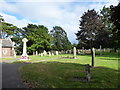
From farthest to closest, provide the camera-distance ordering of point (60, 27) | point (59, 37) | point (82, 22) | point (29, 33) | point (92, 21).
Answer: point (60, 27)
point (59, 37)
point (29, 33)
point (82, 22)
point (92, 21)

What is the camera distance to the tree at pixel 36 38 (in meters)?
40.3

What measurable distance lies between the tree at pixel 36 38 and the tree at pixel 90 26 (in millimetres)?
15131

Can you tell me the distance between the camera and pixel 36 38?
41.6 meters

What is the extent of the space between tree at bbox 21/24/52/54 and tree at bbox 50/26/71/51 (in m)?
10.5

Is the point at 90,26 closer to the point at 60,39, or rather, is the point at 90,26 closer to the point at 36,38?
the point at 36,38

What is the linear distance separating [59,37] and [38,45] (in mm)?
23764

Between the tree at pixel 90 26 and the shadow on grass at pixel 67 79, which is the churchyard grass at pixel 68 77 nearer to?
the shadow on grass at pixel 67 79

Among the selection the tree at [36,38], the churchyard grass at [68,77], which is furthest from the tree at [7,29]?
the churchyard grass at [68,77]

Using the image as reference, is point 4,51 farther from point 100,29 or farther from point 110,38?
point 110,38

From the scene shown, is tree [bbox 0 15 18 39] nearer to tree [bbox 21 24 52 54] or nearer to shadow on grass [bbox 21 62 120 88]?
tree [bbox 21 24 52 54]

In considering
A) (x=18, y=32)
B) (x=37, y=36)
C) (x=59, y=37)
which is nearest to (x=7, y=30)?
(x=18, y=32)

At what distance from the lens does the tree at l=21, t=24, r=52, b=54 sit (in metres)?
40.3

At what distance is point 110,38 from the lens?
32969 mm

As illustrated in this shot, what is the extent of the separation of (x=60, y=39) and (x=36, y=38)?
71.0ft
